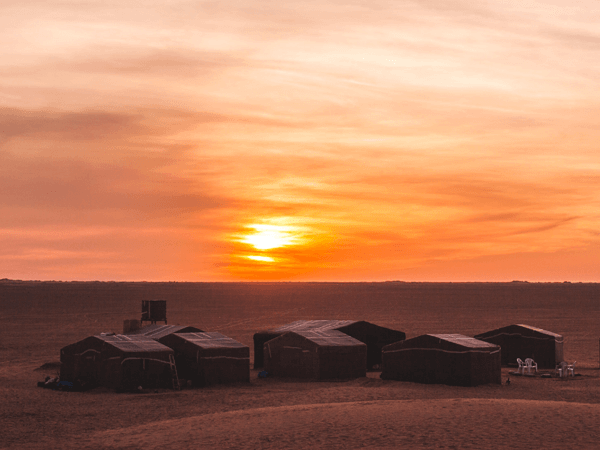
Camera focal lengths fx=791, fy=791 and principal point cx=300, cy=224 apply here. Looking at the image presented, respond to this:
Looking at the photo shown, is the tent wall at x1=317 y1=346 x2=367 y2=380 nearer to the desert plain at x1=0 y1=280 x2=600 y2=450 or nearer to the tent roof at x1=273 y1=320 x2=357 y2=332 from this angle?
the desert plain at x1=0 y1=280 x2=600 y2=450

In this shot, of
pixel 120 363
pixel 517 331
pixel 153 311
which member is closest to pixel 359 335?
pixel 517 331

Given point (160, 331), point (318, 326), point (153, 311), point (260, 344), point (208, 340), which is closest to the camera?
point (208, 340)

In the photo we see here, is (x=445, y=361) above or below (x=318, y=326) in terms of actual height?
below

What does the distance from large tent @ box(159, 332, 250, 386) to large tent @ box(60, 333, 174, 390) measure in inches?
71.8

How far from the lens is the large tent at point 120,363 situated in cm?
4181

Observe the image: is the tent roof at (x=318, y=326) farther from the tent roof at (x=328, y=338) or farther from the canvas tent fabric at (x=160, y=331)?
the canvas tent fabric at (x=160, y=331)

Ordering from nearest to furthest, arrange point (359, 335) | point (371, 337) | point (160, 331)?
point (160, 331) < point (359, 335) < point (371, 337)

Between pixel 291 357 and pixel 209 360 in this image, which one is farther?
pixel 291 357

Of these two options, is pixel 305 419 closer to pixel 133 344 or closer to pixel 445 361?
pixel 445 361

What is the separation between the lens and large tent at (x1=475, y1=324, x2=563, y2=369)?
53.8 metres

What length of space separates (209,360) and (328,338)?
7.71 metres

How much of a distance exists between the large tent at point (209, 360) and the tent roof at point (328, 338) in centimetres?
430

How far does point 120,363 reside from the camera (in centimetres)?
4172

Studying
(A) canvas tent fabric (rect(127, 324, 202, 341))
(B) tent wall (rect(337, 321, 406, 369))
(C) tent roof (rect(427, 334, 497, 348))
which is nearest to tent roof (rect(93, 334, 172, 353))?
(A) canvas tent fabric (rect(127, 324, 202, 341))
